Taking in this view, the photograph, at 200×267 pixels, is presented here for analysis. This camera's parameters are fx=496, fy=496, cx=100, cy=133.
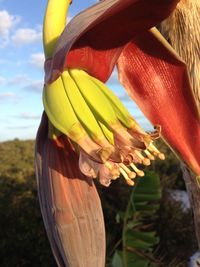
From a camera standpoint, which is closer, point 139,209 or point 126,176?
point 126,176

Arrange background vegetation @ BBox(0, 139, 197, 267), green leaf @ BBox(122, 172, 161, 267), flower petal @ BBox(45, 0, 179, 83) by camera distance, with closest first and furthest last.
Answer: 1. flower petal @ BBox(45, 0, 179, 83)
2. green leaf @ BBox(122, 172, 161, 267)
3. background vegetation @ BBox(0, 139, 197, 267)

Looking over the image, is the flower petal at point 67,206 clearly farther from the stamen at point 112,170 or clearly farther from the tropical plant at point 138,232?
the tropical plant at point 138,232

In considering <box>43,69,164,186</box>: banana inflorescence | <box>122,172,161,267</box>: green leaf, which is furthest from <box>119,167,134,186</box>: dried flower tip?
<box>122,172,161,267</box>: green leaf

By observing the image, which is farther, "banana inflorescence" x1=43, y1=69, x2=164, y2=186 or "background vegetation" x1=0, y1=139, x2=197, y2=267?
"background vegetation" x1=0, y1=139, x2=197, y2=267

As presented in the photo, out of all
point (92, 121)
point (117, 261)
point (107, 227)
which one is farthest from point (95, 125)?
point (107, 227)

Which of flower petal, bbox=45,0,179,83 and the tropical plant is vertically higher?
flower petal, bbox=45,0,179,83

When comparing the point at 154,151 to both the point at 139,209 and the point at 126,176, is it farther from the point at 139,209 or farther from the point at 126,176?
the point at 139,209

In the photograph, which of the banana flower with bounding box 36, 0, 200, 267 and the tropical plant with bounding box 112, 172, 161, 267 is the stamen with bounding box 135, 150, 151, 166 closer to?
the banana flower with bounding box 36, 0, 200, 267
